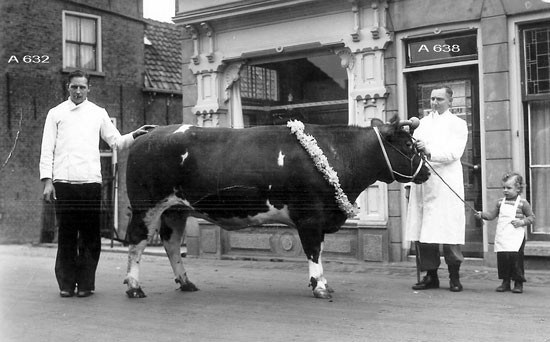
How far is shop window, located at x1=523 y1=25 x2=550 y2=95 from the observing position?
9.59 meters

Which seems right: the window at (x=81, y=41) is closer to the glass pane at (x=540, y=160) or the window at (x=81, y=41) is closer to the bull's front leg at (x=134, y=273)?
the bull's front leg at (x=134, y=273)

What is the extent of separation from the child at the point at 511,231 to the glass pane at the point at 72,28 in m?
13.4

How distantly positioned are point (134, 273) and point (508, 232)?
4059 mm

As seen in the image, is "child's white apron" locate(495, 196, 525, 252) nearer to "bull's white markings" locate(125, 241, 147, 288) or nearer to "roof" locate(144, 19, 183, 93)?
"bull's white markings" locate(125, 241, 147, 288)

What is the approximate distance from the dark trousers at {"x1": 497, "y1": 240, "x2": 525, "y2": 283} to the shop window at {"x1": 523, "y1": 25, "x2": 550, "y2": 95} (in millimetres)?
2705

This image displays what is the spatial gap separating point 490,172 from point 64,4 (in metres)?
12.4

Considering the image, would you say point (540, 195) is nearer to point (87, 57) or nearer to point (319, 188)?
point (319, 188)

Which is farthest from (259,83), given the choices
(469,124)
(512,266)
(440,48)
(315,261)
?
(512,266)

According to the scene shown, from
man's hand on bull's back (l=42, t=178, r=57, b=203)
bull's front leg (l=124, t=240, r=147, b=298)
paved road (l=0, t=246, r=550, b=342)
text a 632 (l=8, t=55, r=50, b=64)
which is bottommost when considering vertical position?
paved road (l=0, t=246, r=550, b=342)

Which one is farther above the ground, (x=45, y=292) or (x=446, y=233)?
(x=446, y=233)

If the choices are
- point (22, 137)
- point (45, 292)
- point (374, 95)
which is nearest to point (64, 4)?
point (22, 137)

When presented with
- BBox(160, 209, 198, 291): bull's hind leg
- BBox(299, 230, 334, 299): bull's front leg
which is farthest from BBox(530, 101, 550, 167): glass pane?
BBox(160, 209, 198, 291): bull's hind leg

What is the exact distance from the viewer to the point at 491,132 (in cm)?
980

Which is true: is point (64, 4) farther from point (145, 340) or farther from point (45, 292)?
point (145, 340)
